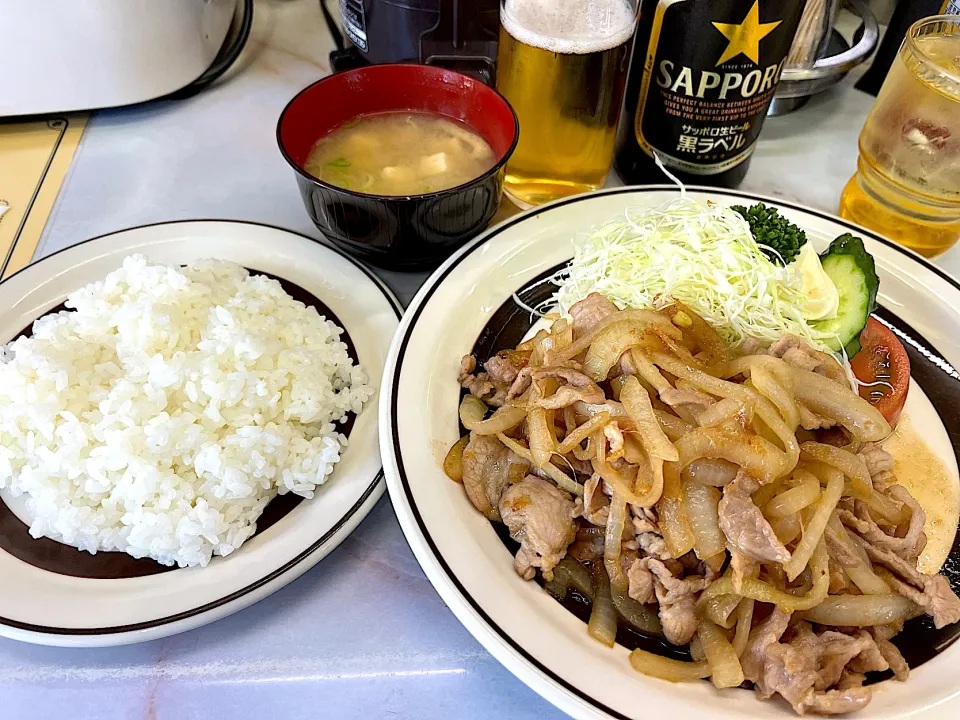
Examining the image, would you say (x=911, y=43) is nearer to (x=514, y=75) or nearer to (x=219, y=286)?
(x=514, y=75)

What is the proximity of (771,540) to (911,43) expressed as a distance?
55.1 inches

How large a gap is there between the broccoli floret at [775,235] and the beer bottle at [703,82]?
0.88 ft

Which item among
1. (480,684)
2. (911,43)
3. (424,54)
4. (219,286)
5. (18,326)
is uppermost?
(911,43)

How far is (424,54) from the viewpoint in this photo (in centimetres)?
202

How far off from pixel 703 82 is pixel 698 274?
1.63ft

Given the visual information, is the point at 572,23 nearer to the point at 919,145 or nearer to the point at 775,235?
the point at 775,235

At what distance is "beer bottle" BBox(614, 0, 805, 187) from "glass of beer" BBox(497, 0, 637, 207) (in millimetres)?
95

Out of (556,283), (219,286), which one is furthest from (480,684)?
(219,286)

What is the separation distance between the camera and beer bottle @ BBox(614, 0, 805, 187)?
5.11 feet

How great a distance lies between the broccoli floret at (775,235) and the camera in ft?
5.30

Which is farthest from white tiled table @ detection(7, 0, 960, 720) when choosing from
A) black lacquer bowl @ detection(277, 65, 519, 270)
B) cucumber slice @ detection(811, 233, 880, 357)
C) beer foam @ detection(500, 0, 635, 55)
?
beer foam @ detection(500, 0, 635, 55)

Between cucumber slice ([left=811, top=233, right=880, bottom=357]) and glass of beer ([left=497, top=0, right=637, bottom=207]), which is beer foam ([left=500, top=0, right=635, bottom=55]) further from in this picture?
cucumber slice ([left=811, top=233, right=880, bottom=357])

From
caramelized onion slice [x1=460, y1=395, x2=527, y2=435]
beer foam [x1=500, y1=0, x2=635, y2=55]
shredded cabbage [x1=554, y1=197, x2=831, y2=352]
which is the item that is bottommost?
caramelized onion slice [x1=460, y1=395, x2=527, y2=435]

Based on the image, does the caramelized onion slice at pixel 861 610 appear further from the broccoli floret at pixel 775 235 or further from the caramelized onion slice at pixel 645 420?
the broccoli floret at pixel 775 235
